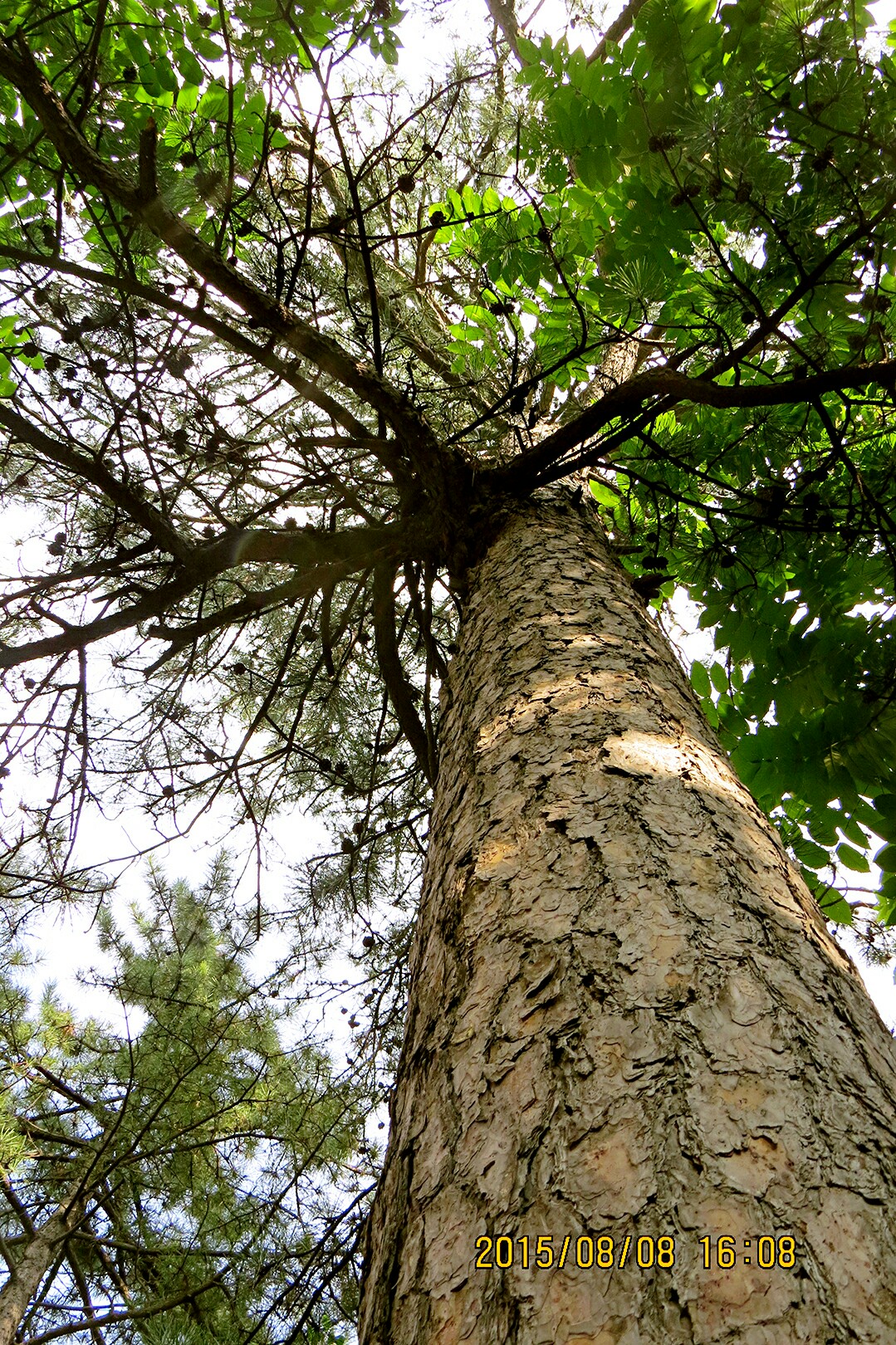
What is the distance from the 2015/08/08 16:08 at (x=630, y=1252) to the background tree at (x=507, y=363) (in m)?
0.69

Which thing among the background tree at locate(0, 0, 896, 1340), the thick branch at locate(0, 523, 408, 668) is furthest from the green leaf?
the thick branch at locate(0, 523, 408, 668)

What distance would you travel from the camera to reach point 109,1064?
17.0 feet

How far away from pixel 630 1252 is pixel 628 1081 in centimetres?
16

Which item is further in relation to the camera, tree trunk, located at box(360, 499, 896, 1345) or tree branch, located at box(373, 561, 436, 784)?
tree branch, located at box(373, 561, 436, 784)

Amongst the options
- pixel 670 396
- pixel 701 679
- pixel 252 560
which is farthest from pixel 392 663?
pixel 670 396

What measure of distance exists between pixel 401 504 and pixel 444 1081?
2072 mm

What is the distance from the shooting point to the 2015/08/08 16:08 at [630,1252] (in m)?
0.64

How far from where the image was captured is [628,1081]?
2.64 feet

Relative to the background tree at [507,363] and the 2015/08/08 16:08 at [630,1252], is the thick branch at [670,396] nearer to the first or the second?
the background tree at [507,363]
